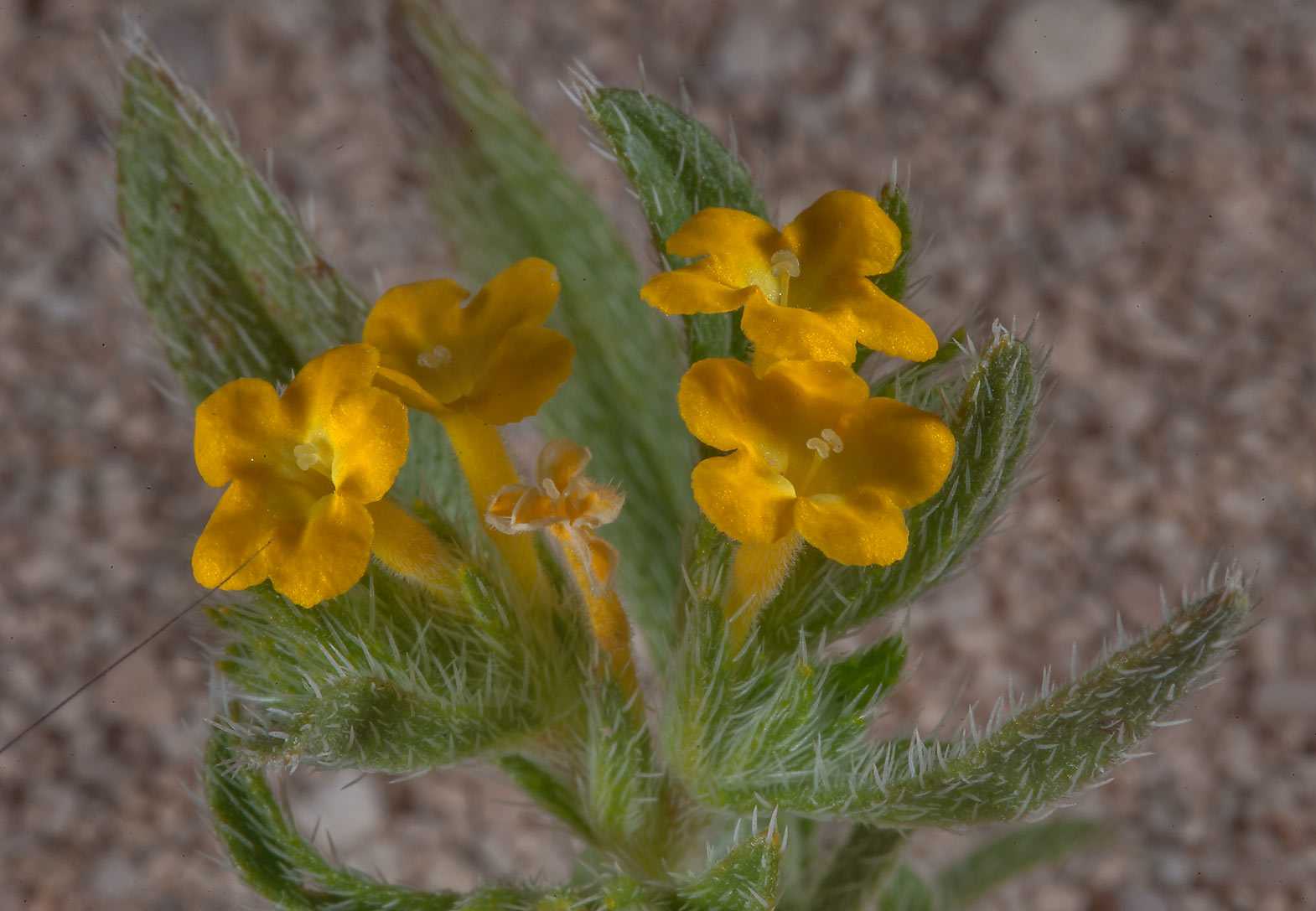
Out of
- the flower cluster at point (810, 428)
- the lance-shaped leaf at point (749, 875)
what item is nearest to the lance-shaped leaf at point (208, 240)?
the flower cluster at point (810, 428)

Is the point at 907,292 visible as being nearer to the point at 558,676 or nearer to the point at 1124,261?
the point at 558,676

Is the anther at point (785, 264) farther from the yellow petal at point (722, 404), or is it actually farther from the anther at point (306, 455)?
the anther at point (306, 455)

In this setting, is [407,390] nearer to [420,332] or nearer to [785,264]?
[420,332]

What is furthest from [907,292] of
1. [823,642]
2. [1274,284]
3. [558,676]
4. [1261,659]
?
[1274,284]

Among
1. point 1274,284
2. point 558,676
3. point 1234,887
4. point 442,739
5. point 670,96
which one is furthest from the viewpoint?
point 670,96

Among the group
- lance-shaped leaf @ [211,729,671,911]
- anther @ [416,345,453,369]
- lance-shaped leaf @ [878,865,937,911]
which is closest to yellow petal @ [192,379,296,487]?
anther @ [416,345,453,369]

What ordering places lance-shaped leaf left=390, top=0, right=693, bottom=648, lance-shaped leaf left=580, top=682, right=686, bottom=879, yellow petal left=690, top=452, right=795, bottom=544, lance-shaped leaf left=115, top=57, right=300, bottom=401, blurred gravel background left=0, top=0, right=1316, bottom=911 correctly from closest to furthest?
yellow petal left=690, top=452, right=795, bottom=544, lance-shaped leaf left=580, top=682, right=686, bottom=879, lance-shaped leaf left=115, top=57, right=300, bottom=401, lance-shaped leaf left=390, top=0, right=693, bottom=648, blurred gravel background left=0, top=0, right=1316, bottom=911

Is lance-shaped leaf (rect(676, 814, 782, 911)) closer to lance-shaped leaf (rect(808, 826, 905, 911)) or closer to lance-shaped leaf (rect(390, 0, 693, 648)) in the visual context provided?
lance-shaped leaf (rect(808, 826, 905, 911))
